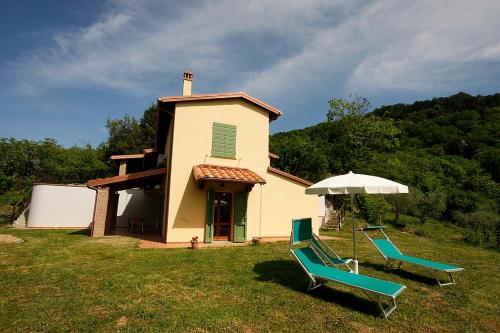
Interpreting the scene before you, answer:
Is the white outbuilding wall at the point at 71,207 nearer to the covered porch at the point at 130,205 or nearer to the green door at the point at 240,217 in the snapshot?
the covered porch at the point at 130,205

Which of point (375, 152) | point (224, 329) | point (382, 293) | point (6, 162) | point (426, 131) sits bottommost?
point (224, 329)

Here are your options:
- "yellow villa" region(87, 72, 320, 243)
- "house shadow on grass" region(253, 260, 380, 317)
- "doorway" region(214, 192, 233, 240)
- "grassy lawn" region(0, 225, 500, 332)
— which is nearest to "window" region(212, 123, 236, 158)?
"yellow villa" region(87, 72, 320, 243)

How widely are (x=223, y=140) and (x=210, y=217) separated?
340 cm

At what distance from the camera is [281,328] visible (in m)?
4.23

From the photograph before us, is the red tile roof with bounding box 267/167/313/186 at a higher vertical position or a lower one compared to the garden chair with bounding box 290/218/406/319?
higher

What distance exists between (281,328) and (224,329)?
83 centimetres

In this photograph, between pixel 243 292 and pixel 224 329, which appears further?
pixel 243 292

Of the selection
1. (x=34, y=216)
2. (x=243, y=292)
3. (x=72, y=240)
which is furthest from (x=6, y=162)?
(x=243, y=292)

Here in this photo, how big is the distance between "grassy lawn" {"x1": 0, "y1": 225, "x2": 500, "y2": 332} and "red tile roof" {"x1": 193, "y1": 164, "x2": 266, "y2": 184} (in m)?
3.05

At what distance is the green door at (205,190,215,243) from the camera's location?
38.8ft

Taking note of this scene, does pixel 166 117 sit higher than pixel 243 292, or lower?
higher

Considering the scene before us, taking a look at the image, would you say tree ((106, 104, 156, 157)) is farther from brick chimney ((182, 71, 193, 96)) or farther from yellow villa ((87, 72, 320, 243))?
brick chimney ((182, 71, 193, 96))

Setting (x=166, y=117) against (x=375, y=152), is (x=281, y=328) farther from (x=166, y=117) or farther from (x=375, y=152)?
(x=375, y=152)

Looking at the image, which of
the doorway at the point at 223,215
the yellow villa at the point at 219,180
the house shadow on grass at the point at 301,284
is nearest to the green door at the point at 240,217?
the yellow villa at the point at 219,180
